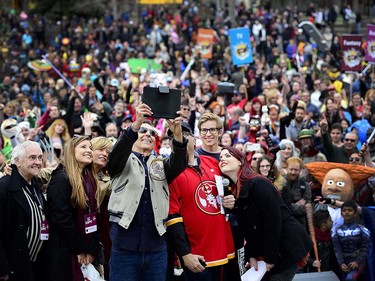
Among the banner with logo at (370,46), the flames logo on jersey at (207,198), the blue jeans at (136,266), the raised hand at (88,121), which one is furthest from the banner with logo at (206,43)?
the blue jeans at (136,266)

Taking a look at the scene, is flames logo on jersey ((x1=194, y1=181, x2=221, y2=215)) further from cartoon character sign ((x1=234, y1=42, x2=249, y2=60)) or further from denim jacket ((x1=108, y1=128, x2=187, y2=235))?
cartoon character sign ((x1=234, y1=42, x2=249, y2=60))

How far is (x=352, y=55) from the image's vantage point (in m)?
17.2

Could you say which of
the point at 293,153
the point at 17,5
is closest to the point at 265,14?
the point at 17,5

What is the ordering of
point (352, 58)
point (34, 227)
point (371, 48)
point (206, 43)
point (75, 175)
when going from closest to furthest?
point (34, 227), point (75, 175), point (371, 48), point (352, 58), point (206, 43)

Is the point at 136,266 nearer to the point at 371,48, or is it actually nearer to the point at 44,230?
the point at 44,230

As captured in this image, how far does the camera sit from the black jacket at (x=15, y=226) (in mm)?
6605

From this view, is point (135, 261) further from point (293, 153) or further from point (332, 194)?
point (293, 153)

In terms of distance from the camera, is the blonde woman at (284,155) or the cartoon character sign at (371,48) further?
the cartoon character sign at (371,48)

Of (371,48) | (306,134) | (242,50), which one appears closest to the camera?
(306,134)

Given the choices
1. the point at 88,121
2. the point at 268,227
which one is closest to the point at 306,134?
the point at 88,121

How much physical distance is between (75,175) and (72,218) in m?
0.34

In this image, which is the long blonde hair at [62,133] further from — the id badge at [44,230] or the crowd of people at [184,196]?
the id badge at [44,230]

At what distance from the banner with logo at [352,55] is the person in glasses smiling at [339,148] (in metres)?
6.14

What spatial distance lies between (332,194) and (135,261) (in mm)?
3238
